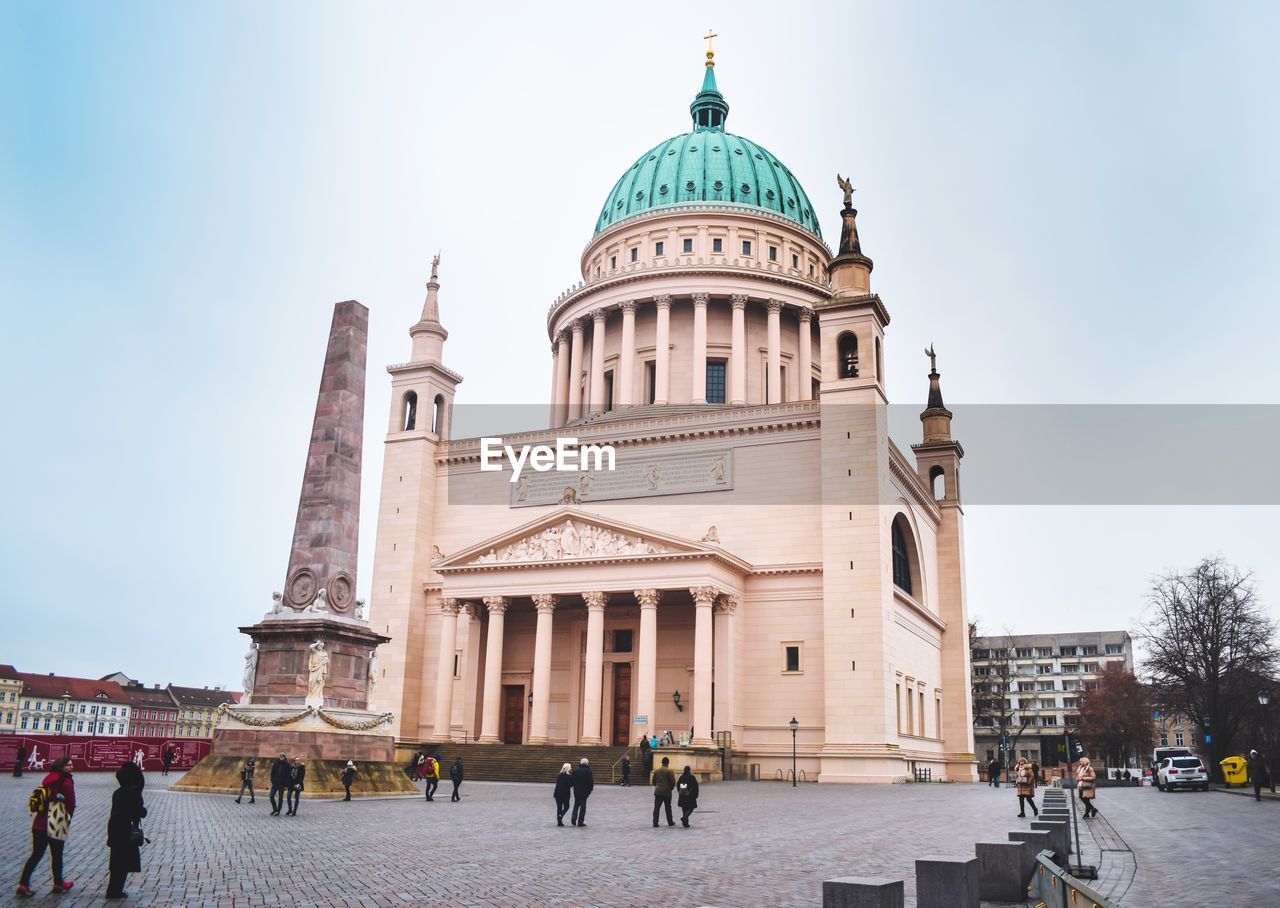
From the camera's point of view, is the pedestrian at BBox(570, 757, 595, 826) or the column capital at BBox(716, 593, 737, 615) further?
the column capital at BBox(716, 593, 737, 615)

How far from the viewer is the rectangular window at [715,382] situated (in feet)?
226

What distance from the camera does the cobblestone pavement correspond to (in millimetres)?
12609

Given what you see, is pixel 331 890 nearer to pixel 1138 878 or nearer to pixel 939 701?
pixel 1138 878

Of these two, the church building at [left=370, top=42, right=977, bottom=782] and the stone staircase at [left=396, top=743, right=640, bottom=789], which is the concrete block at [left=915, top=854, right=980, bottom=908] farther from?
the church building at [left=370, top=42, right=977, bottom=782]

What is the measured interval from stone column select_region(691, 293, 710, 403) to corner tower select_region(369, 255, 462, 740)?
14.3 meters

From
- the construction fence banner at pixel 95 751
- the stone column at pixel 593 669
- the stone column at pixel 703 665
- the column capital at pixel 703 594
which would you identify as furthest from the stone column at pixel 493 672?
the construction fence banner at pixel 95 751

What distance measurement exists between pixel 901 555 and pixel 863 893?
167 ft

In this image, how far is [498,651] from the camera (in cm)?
5156

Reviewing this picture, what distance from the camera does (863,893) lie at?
917cm

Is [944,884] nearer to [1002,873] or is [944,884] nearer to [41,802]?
[1002,873]

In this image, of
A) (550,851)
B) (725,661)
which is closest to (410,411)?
(725,661)

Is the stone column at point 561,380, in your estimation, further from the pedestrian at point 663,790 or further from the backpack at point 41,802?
the backpack at point 41,802

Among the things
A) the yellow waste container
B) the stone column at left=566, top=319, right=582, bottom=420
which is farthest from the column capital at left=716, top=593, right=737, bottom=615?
the stone column at left=566, top=319, right=582, bottom=420

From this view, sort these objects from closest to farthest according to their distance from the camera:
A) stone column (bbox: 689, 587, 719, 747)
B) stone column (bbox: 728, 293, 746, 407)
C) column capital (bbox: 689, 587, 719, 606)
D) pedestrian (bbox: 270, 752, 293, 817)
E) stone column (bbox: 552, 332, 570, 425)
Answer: pedestrian (bbox: 270, 752, 293, 817), stone column (bbox: 689, 587, 719, 747), column capital (bbox: 689, 587, 719, 606), stone column (bbox: 728, 293, 746, 407), stone column (bbox: 552, 332, 570, 425)
